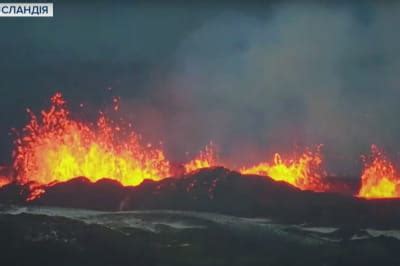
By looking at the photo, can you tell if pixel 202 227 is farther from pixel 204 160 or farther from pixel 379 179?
pixel 379 179

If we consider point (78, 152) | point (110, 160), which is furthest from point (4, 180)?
point (110, 160)

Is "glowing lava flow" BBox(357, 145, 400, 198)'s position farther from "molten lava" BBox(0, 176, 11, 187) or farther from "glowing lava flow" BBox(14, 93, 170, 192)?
"molten lava" BBox(0, 176, 11, 187)

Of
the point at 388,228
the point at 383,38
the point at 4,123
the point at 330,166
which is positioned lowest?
the point at 388,228

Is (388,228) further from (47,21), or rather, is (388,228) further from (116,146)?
(47,21)

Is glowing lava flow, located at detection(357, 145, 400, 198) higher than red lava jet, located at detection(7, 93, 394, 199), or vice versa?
red lava jet, located at detection(7, 93, 394, 199)

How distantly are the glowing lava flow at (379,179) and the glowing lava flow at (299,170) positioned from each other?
0.46m

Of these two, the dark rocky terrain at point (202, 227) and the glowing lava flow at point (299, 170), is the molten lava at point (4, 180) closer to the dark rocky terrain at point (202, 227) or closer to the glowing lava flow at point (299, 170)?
the dark rocky terrain at point (202, 227)

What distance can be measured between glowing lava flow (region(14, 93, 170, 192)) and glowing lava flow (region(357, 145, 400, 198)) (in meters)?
2.23

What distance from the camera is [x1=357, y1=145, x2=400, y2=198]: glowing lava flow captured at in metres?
10.9

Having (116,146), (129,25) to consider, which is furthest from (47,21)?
(116,146)

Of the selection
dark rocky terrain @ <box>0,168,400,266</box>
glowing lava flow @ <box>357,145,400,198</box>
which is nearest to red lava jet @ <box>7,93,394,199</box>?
→ glowing lava flow @ <box>357,145,400,198</box>

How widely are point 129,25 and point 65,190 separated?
Answer: 2008 millimetres

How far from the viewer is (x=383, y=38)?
36.0 feet

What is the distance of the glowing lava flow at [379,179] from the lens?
1087 cm
